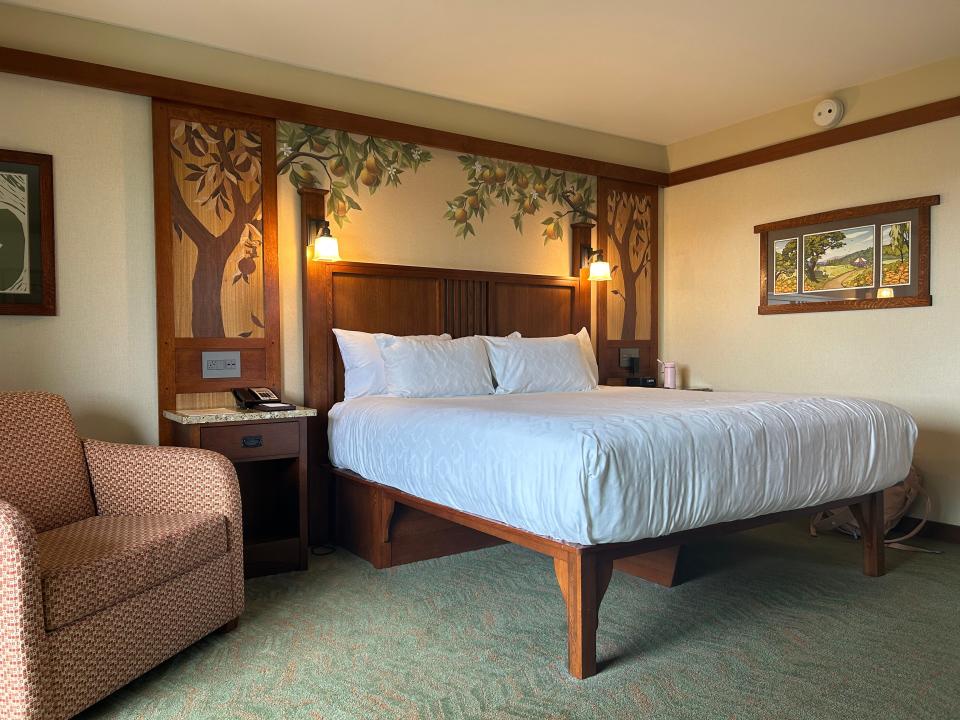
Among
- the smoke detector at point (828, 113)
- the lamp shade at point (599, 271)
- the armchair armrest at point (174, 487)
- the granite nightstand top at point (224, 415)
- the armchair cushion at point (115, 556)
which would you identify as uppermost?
the smoke detector at point (828, 113)

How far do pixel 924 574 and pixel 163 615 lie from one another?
131 inches

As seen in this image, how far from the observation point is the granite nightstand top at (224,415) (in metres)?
3.28

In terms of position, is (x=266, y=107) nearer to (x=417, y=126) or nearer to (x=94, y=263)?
(x=417, y=126)

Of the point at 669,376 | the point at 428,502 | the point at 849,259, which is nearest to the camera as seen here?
the point at 428,502

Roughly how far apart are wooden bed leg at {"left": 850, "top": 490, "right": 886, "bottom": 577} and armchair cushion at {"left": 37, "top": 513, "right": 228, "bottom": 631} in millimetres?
2847

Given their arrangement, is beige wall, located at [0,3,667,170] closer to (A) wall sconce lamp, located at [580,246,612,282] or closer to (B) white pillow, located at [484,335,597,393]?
(A) wall sconce lamp, located at [580,246,612,282]

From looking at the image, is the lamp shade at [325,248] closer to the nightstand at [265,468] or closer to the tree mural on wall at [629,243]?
the nightstand at [265,468]

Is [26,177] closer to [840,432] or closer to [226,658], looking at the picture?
[226,658]

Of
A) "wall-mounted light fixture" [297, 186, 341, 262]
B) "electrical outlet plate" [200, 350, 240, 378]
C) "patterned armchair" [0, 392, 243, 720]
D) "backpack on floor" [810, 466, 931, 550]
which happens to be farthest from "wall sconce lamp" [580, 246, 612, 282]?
"patterned armchair" [0, 392, 243, 720]

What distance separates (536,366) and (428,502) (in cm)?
141

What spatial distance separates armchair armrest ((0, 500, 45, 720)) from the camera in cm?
193

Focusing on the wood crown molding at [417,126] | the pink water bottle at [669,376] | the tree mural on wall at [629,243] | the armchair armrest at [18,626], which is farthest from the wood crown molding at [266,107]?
the armchair armrest at [18,626]

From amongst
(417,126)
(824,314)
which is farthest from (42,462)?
(824,314)

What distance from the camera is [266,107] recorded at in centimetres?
390
